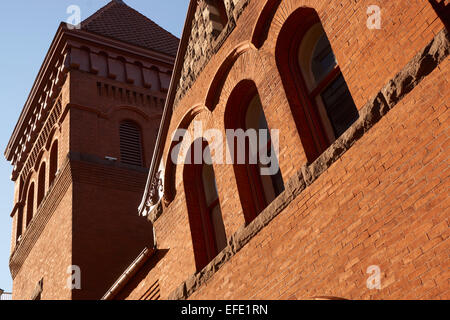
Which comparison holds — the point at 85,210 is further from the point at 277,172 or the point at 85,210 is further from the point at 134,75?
A: the point at 277,172

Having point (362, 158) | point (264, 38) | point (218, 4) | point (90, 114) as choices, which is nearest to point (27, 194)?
point (90, 114)

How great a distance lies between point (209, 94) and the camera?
30.0 ft

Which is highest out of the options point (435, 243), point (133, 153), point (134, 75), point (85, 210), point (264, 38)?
point (134, 75)

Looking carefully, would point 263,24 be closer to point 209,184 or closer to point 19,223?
point 209,184

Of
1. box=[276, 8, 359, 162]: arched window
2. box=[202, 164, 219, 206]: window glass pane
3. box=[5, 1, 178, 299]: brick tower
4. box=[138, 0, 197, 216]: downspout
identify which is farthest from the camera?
box=[5, 1, 178, 299]: brick tower

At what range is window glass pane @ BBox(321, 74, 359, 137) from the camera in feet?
21.9

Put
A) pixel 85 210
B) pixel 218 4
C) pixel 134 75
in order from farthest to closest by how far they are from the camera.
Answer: pixel 134 75 < pixel 85 210 < pixel 218 4

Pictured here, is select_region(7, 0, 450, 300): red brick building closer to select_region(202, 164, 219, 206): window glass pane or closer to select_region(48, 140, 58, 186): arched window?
select_region(202, 164, 219, 206): window glass pane

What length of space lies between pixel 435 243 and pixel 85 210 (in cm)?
1154

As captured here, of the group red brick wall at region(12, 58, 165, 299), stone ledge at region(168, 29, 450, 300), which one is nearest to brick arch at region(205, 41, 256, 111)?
stone ledge at region(168, 29, 450, 300)

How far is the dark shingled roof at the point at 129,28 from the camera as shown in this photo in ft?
66.9

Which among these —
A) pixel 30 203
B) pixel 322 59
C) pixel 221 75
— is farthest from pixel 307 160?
pixel 30 203

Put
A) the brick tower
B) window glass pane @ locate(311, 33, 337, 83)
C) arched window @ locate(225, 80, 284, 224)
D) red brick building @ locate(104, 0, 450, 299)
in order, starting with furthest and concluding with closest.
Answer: the brick tower < arched window @ locate(225, 80, 284, 224) < window glass pane @ locate(311, 33, 337, 83) < red brick building @ locate(104, 0, 450, 299)

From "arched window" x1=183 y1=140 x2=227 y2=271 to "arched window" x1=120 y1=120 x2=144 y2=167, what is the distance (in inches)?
309
